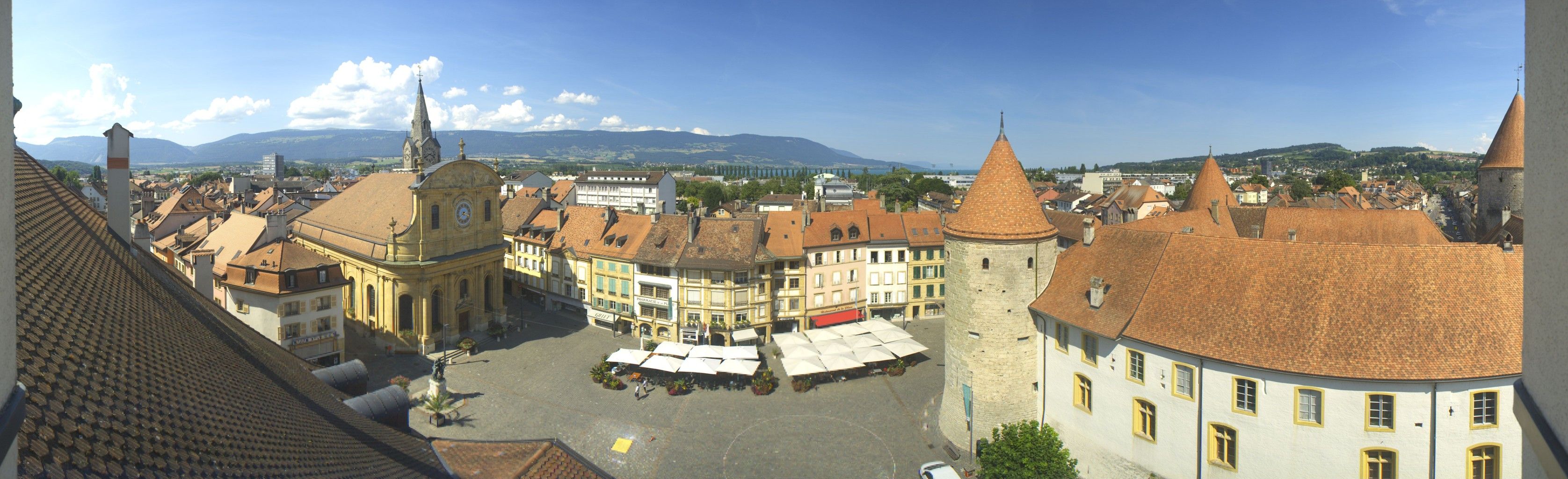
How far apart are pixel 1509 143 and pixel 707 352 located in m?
49.2

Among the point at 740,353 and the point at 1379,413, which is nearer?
the point at 1379,413

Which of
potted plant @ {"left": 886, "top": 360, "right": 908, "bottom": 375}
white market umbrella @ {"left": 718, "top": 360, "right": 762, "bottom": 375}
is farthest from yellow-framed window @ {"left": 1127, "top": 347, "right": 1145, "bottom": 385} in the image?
white market umbrella @ {"left": 718, "top": 360, "right": 762, "bottom": 375}

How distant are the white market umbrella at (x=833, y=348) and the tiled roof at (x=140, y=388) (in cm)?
2692

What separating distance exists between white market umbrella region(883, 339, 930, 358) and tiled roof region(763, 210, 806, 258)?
379 inches

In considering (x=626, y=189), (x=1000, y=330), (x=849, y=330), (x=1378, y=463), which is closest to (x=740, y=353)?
(x=849, y=330)

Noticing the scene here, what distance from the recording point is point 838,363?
36.0 metres

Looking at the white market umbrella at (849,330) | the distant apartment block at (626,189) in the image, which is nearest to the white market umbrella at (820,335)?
the white market umbrella at (849,330)

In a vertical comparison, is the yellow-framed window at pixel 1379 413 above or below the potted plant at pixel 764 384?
above

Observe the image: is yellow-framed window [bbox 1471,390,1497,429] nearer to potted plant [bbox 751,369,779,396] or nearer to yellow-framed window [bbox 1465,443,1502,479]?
yellow-framed window [bbox 1465,443,1502,479]

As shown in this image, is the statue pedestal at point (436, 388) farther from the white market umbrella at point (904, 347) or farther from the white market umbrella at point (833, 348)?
the white market umbrella at point (904, 347)

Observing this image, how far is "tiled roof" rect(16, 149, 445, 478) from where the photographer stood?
4.90 meters

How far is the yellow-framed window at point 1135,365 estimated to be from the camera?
22156 mm

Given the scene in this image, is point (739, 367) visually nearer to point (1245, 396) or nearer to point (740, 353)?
point (740, 353)

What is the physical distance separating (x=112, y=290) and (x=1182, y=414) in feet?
79.2
